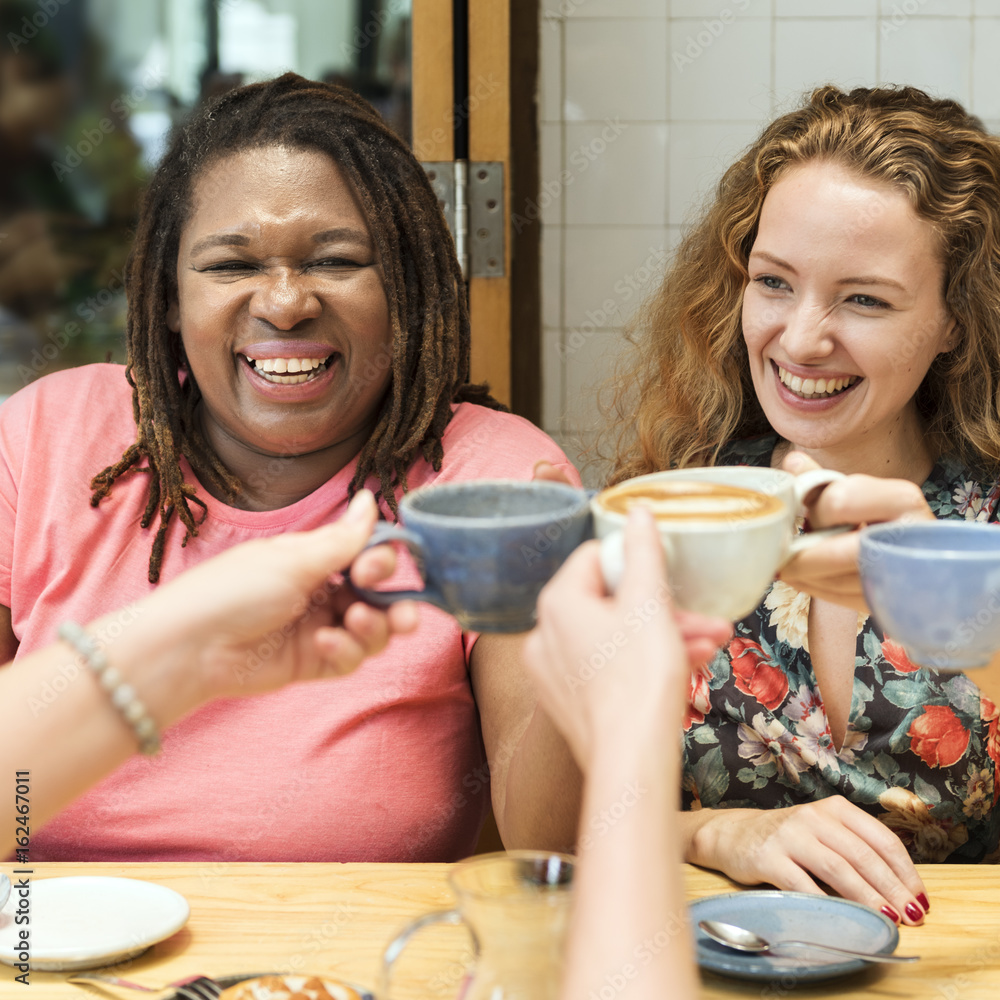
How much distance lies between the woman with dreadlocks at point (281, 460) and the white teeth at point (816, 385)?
31 centimetres

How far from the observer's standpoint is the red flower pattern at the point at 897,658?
141cm

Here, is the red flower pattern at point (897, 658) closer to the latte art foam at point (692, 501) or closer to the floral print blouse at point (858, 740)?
the floral print blouse at point (858, 740)

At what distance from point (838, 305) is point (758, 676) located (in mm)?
467

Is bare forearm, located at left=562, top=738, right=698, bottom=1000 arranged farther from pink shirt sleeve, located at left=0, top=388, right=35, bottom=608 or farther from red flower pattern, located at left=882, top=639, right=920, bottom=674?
pink shirt sleeve, located at left=0, top=388, right=35, bottom=608

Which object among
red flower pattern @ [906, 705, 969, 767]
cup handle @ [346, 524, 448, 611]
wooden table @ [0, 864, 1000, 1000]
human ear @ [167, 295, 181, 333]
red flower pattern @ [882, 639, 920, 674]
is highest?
human ear @ [167, 295, 181, 333]

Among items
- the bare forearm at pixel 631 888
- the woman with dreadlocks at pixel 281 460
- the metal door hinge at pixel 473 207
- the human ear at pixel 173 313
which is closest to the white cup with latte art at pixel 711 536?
the bare forearm at pixel 631 888

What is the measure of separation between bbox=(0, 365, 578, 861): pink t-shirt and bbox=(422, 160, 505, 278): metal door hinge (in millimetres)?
773

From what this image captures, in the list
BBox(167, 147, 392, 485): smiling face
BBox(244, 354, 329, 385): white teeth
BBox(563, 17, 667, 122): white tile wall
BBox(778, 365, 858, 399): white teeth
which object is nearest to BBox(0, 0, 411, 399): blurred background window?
BBox(563, 17, 667, 122): white tile wall

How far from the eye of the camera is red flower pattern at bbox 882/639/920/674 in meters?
1.41

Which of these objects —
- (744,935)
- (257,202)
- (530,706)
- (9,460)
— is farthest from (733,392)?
(9,460)

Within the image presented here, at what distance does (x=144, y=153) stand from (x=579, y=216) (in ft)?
3.10

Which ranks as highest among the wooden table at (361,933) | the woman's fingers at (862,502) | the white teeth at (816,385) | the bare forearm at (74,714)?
the white teeth at (816,385)

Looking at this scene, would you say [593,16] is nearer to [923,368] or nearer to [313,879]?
[923,368]

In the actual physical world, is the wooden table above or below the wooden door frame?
below
